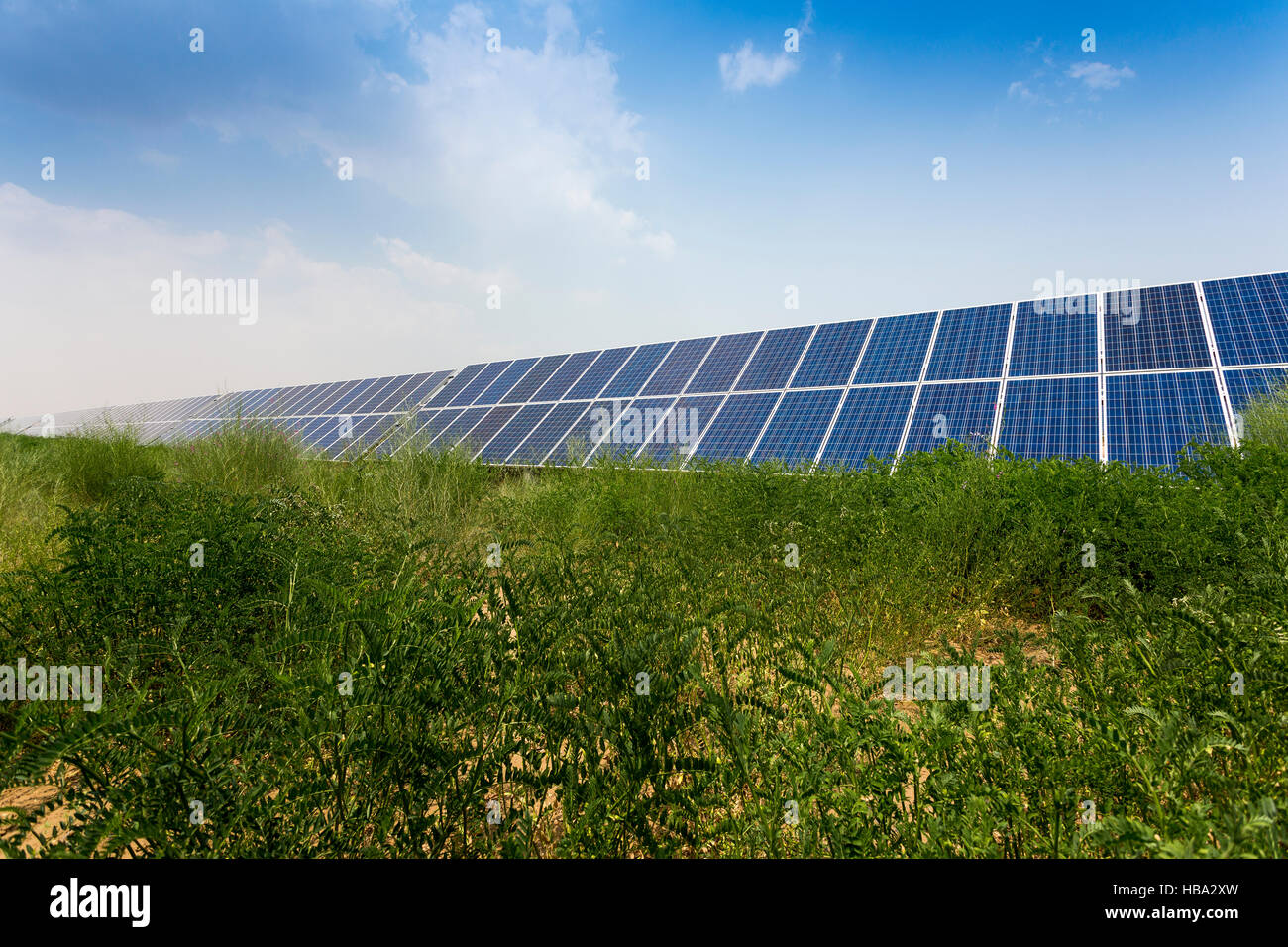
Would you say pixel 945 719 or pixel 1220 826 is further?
pixel 945 719

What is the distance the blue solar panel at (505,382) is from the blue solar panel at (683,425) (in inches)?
219

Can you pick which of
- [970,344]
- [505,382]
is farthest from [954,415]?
[505,382]

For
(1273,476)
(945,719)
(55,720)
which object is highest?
(1273,476)

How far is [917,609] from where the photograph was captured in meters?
4.37

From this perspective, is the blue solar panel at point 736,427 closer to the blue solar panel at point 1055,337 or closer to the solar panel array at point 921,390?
the solar panel array at point 921,390

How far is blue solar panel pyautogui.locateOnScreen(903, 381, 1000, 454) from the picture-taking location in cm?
908

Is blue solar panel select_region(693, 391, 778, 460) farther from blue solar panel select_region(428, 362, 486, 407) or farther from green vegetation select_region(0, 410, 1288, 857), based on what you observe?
blue solar panel select_region(428, 362, 486, 407)

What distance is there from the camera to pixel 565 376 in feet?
53.2

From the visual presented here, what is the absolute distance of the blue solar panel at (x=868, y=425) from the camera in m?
9.34

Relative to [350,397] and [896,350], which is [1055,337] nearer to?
[896,350]

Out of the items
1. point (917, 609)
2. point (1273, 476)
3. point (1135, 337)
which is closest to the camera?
point (917, 609)
